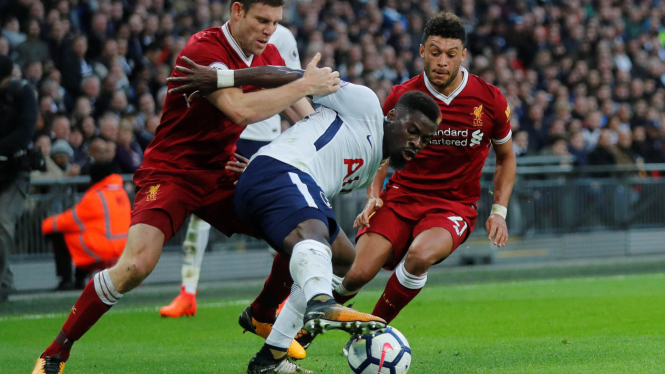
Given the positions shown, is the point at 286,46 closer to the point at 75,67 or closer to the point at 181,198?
the point at 181,198

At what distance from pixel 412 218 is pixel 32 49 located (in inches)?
341

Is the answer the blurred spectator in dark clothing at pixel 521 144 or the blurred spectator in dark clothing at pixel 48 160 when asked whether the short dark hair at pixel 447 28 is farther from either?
the blurred spectator in dark clothing at pixel 521 144

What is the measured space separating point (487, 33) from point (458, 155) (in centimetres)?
1397

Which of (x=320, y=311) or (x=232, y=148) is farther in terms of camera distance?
(x=232, y=148)

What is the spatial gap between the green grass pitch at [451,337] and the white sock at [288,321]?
0.42 meters

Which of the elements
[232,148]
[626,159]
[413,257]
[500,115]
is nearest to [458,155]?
[500,115]

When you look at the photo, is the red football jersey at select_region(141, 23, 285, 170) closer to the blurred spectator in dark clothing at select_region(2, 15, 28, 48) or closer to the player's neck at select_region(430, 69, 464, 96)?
the player's neck at select_region(430, 69, 464, 96)

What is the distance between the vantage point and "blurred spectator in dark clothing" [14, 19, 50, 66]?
521 inches

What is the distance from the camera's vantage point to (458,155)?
684 cm

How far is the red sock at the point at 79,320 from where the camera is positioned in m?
5.33

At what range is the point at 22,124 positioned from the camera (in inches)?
365

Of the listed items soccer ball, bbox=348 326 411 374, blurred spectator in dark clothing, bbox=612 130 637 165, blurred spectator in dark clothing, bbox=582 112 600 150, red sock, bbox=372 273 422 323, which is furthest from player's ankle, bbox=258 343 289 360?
blurred spectator in dark clothing, bbox=582 112 600 150

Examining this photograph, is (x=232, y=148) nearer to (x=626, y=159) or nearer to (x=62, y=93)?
(x=62, y=93)

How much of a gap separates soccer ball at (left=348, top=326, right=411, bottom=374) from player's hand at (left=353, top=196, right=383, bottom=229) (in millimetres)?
1647
